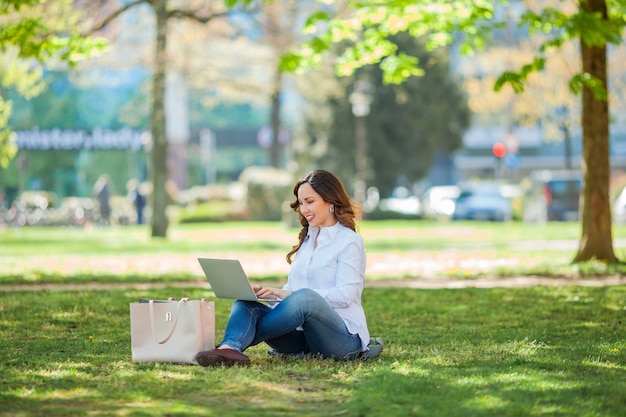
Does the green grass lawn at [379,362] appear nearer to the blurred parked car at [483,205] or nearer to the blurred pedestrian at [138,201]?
the blurred pedestrian at [138,201]

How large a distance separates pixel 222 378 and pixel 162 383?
0.36 m

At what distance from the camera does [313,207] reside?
7.44m

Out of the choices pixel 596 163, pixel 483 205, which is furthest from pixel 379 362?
pixel 483 205

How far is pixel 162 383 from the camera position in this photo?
21.4 ft

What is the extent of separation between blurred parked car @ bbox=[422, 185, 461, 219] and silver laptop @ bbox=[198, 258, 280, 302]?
126 feet

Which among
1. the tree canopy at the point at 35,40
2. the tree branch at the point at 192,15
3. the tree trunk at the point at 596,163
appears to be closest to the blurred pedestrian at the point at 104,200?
the tree canopy at the point at 35,40

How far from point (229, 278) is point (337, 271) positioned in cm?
69

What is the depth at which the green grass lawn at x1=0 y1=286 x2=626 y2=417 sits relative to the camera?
19.1 ft

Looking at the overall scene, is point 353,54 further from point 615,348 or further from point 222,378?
point 222,378

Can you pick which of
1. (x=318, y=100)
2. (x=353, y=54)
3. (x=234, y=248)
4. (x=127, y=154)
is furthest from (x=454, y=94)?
(x=353, y=54)

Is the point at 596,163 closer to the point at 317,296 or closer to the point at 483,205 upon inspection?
the point at 317,296

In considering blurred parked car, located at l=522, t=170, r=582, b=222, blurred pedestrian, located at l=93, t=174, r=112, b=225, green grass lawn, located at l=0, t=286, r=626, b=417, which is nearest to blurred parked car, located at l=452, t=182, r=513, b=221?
blurred parked car, located at l=522, t=170, r=582, b=222

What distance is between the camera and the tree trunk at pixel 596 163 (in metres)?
16.7

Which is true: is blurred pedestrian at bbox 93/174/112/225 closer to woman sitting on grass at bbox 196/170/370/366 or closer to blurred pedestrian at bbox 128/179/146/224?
blurred pedestrian at bbox 128/179/146/224
